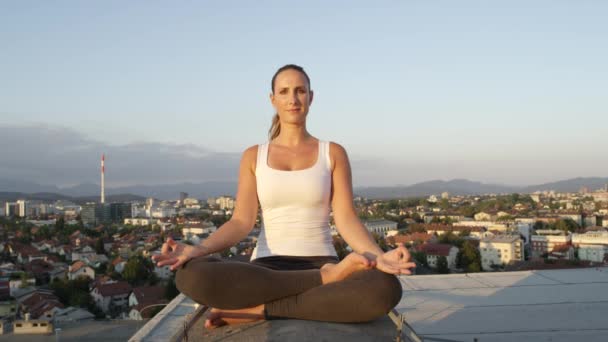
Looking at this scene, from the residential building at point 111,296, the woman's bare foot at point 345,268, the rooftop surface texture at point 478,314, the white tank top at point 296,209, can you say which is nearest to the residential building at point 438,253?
the residential building at point 111,296

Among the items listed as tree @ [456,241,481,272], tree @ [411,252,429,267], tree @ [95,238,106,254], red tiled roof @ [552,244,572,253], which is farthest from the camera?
tree @ [95,238,106,254]

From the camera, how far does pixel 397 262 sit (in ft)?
3.74

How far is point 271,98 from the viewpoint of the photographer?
162cm

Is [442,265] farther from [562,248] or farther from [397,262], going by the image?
[397,262]

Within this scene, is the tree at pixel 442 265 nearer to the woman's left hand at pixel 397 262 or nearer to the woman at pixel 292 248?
the woman at pixel 292 248

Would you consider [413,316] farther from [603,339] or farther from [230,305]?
[230,305]

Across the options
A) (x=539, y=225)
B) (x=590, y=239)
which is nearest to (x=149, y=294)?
(x=590, y=239)

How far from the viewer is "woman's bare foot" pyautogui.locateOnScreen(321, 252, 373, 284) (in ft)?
3.87

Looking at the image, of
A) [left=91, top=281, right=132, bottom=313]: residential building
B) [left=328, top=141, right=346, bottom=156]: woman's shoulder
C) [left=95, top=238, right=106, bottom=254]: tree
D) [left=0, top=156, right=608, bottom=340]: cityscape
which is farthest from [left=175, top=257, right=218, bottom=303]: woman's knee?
[left=95, top=238, right=106, bottom=254]: tree

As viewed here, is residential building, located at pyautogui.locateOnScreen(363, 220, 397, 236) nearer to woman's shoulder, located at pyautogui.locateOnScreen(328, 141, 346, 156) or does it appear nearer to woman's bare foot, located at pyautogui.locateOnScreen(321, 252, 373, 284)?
woman's shoulder, located at pyautogui.locateOnScreen(328, 141, 346, 156)

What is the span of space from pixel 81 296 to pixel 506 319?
1504 cm

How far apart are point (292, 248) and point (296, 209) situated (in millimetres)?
103

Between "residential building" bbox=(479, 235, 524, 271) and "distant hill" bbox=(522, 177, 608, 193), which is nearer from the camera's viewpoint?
"residential building" bbox=(479, 235, 524, 271)

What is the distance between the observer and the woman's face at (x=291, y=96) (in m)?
1.53
